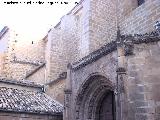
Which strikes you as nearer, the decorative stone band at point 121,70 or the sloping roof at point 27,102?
the decorative stone band at point 121,70

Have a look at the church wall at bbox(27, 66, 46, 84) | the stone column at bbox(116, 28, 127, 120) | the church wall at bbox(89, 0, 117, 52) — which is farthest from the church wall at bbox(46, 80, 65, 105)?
the stone column at bbox(116, 28, 127, 120)

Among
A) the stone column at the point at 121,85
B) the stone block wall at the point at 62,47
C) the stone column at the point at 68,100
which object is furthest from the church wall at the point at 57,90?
the stone column at the point at 121,85

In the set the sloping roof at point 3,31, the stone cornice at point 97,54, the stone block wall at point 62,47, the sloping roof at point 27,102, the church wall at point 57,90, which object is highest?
the sloping roof at point 3,31

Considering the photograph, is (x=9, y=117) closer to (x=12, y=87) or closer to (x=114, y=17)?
(x=12, y=87)

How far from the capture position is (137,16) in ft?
35.4

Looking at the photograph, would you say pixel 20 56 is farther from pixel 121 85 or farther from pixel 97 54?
pixel 121 85

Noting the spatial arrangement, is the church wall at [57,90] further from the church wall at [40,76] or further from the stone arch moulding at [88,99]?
the stone arch moulding at [88,99]

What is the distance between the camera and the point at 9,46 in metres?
18.3

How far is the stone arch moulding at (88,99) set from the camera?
29.6 ft

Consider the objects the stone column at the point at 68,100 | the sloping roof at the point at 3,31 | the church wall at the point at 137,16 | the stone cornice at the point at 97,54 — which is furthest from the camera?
the sloping roof at the point at 3,31

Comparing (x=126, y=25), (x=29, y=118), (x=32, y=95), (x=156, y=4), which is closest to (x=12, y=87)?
(x=32, y=95)

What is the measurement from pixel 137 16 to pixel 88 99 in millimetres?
3832

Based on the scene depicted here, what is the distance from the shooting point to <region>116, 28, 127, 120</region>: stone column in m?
A: 6.79

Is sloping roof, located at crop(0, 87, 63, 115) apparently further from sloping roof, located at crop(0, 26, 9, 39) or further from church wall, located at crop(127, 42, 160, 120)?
sloping roof, located at crop(0, 26, 9, 39)
